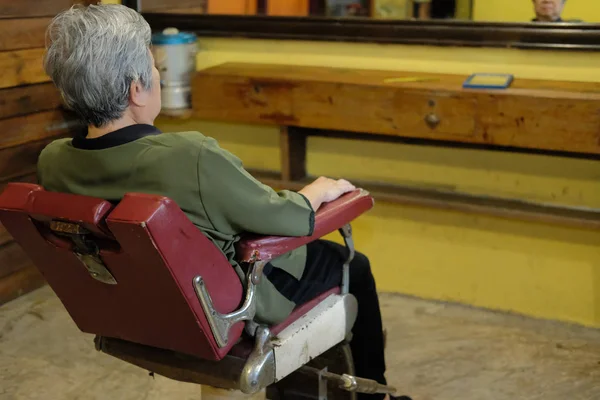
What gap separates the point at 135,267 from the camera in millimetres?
1313

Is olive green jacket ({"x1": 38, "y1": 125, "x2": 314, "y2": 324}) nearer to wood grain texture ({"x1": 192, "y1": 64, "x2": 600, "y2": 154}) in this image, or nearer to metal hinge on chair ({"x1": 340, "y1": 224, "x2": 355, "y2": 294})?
metal hinge on chair ({"x1": 340, "y1": 224, "x2": 355, "y2": 294})

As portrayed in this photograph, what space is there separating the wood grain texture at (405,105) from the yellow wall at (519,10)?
0.70 feet

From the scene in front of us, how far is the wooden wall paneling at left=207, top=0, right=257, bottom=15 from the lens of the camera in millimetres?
2865

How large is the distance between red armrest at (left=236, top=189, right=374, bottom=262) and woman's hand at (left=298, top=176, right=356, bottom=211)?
0.01 meters

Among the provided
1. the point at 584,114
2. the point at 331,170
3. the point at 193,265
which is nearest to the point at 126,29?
the point at 193,265

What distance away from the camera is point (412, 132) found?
2.40 meters

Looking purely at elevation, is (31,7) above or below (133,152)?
above

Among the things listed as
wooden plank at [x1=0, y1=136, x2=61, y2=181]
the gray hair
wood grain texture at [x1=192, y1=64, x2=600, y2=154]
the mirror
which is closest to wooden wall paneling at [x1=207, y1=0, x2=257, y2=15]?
the mirror

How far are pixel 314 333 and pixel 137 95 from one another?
2.08 feet

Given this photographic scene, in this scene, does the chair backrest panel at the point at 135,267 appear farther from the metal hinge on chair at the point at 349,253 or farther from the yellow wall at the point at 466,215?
the yellow wall at the point at 466,215

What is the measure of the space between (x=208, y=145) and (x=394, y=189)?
1.45 metres

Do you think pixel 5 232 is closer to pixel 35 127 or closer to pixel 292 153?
pixel 35 127

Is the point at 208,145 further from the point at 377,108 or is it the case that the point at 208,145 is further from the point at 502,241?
the point at 502,241

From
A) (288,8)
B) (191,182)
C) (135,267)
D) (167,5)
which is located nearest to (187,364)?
(135,267)
